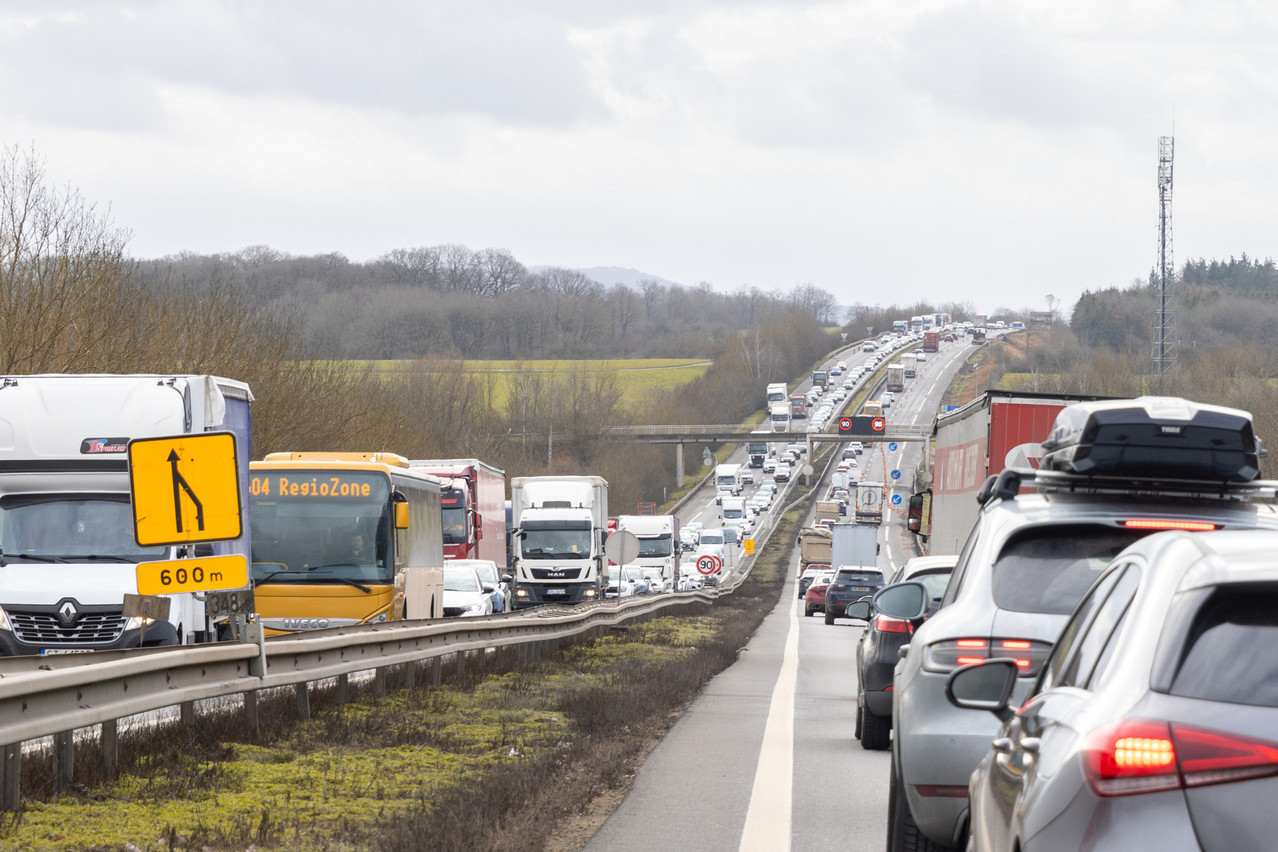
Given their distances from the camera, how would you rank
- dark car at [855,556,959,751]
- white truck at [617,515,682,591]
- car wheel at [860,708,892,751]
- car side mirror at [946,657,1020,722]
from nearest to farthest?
car side mirror at [946,657,1020,722]
dark car at [855,556,959,751]
car wheel at [860,708,892,751]
white truck at [617,515,682,591]

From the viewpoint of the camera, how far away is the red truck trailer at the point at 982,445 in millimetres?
20672

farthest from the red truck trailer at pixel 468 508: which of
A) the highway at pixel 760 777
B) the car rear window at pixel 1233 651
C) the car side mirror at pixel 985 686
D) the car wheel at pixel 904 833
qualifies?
the car rear window at pixel 1233 651

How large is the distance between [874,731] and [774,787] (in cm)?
242

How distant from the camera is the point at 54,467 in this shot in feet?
54.7

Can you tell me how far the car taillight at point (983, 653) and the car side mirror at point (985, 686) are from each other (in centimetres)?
72

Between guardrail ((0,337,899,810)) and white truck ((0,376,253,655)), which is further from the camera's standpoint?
white truck ((0,376,253,655))

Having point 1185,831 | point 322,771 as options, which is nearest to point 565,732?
point 322,771

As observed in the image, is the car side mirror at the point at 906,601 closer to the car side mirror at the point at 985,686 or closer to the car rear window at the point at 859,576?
the car side mirror at the point at 985,686

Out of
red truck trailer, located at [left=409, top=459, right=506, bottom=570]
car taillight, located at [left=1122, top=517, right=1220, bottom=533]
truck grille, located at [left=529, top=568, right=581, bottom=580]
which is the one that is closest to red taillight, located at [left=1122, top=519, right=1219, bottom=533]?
car taillight, located at [left=1122, top=517, right=1220, bottom=533]

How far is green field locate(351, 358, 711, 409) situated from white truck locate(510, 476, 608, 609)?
42.4 m

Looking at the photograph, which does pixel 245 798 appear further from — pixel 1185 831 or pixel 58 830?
pixel 1185 831

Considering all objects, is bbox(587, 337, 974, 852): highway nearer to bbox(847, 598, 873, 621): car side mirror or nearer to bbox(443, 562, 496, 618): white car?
bbox(847, 598, 873, 621): car side mirror

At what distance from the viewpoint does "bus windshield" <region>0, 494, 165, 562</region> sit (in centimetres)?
1652

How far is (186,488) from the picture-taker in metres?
10.1
